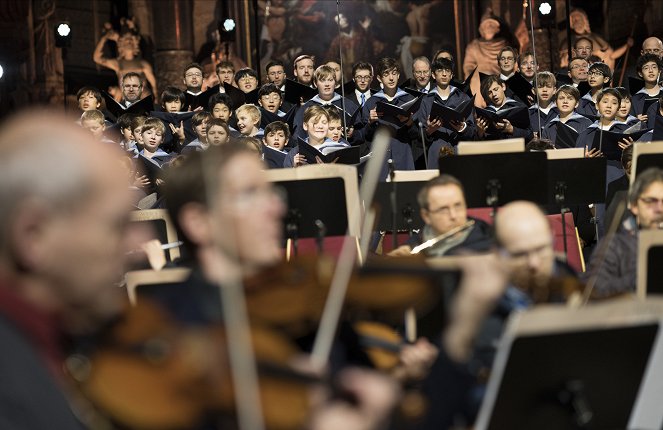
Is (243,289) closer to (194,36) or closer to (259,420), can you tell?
(259,420)

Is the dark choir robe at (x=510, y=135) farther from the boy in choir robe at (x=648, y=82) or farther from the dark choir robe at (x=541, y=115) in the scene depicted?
the boy in choir robe at (x=648, y=82)

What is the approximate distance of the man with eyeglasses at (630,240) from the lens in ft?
12.2

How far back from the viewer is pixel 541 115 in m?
9.27

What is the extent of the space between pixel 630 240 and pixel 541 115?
5371mm

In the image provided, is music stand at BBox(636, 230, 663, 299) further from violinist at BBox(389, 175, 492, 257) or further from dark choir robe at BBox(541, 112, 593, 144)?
dark choir robe at BBox(541, 112, 593, 144)

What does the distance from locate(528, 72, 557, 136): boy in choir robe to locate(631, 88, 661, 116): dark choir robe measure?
1.98 feet

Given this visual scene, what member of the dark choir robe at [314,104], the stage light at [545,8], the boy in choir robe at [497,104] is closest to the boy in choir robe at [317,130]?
the dark choir robe at [314,104]

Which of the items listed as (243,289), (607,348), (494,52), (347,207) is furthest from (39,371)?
(494,52)

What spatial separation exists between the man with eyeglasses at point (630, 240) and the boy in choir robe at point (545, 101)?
476 centimetres

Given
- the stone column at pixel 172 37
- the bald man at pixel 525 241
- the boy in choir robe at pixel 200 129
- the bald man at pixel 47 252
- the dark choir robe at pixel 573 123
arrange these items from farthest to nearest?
1. the stone column at pixel 172 37
2. the dark choir robe at pixel 573 123
3. the boy in choir robe at pixel 200 129
4. the bald man at pixel 525 241
5. the bald man at pixel 47 252

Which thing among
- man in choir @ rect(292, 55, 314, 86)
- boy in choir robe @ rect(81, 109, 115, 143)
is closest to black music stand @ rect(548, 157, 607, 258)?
boy in choir robe @ rect(81, 109, 115, 143)

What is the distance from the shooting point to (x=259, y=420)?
5.28 feet

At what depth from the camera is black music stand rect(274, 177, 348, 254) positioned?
441cm

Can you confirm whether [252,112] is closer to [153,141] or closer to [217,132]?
[153,141]
